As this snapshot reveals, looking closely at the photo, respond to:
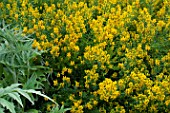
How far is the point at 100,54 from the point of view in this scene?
10.1ft

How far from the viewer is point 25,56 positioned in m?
2.84

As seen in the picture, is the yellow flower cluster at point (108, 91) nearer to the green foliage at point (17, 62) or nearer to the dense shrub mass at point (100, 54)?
the dense shrub mass at point (100, 54)

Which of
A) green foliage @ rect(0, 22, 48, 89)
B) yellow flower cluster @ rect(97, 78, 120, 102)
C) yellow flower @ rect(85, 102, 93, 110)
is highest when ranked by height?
green foliage @ rect(0, 22, 48, 89)

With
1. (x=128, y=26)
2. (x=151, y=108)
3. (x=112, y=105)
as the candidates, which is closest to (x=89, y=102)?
(x=112, y=105)

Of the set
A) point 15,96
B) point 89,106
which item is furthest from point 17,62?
point 15,96

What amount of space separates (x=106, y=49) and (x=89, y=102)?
486 millimetres

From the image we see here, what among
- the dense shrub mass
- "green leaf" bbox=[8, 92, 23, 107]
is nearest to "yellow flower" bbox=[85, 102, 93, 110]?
the dense shrub mass

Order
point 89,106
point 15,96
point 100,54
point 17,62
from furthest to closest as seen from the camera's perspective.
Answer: point 100,54
point 89,106
point 17,62
point 15,96

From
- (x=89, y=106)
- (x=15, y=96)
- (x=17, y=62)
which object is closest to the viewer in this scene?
(x=15, y=96)

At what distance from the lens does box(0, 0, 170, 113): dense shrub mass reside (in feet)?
→ 9.75

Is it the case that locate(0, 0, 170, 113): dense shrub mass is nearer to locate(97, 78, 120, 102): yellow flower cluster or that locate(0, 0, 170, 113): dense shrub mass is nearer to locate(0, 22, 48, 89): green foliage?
locate(97, 78, 120, 102): yellow flower cluster

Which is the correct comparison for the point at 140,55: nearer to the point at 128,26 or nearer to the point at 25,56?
the point at 128,26

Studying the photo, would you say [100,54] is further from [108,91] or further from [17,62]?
[17,62]

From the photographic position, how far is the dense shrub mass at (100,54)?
2.97 meters
